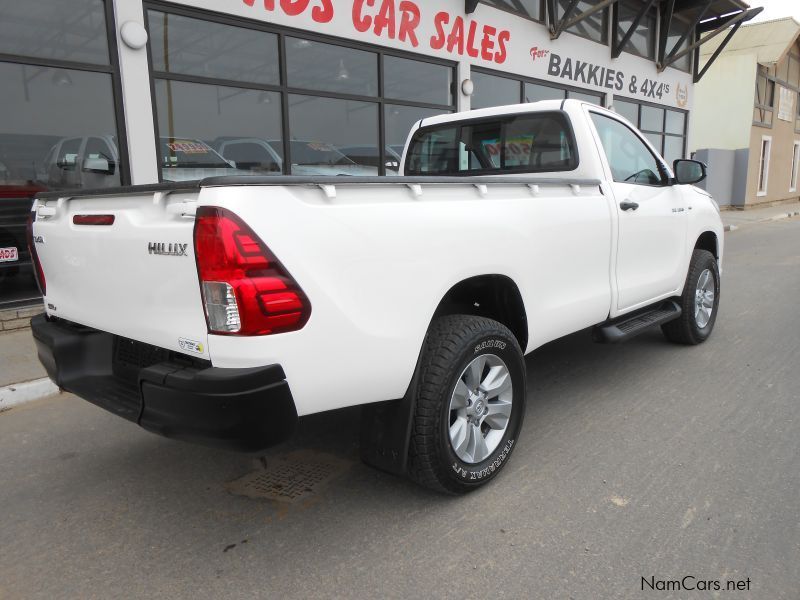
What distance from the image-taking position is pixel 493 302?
3.11m

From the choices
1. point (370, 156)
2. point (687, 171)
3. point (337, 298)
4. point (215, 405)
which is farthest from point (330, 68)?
point (215, 405)

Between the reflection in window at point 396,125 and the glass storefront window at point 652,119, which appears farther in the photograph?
the glass storefront window at point 652,119

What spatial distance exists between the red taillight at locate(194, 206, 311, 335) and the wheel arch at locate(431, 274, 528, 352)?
0.99 meters

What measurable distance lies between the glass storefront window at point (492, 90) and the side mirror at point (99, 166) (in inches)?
250

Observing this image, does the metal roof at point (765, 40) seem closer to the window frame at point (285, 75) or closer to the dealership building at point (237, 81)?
the dealership building at point (237, 81)

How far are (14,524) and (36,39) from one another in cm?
505

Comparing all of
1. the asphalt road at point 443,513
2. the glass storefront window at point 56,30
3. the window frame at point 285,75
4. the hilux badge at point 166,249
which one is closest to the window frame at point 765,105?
the window frame at point 285,75

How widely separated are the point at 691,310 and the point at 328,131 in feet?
18.5

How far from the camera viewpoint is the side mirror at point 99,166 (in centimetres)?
632

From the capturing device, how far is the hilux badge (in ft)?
6.81

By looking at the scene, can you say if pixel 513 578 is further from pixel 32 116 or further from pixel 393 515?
pixel 32 116

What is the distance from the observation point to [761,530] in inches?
96.5

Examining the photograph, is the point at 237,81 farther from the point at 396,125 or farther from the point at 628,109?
the point at 628,109

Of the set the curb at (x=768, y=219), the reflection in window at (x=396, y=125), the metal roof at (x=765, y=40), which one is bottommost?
the curb at (x=768, y=219)
